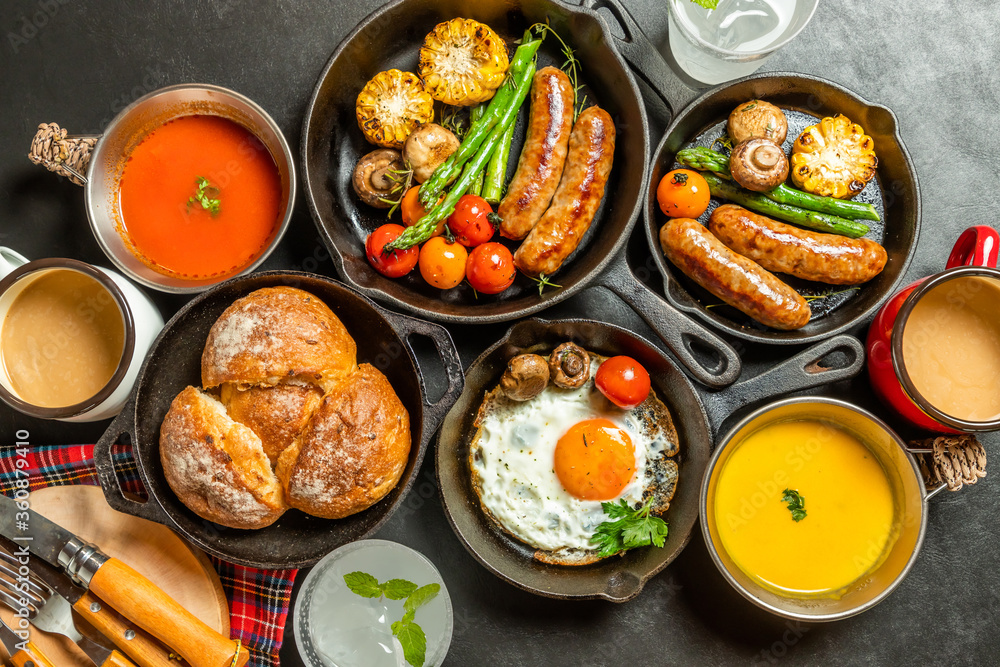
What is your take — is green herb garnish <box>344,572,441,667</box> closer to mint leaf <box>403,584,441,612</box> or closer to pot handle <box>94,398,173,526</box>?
mint leaf <box>403,584,441,612</box>

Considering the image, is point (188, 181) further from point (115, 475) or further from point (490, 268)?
point (490, 268)

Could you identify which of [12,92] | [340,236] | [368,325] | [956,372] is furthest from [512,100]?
[12,92]

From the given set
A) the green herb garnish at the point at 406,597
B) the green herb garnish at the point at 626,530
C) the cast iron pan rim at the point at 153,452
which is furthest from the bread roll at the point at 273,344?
the green herb garnish at the point at 626,530

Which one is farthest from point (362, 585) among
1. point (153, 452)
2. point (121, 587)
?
point (153, 452)

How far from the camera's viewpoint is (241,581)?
3588 mm

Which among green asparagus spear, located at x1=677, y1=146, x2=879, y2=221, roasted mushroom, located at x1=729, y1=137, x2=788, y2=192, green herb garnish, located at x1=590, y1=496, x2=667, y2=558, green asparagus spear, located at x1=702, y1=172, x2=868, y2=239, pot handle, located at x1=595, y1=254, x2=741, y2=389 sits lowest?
green herb garnish, located at x1=590, y1=496, x2=667, y2=558

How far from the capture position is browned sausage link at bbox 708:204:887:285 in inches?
137

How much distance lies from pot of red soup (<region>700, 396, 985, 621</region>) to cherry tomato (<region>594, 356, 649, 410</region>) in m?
0.56

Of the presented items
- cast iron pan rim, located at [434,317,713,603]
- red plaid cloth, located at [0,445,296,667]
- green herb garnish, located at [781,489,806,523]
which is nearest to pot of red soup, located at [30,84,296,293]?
red plaid cloth, located at [0,445,296,667]

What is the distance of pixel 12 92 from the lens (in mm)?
3904

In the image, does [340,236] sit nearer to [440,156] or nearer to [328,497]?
[440,156]

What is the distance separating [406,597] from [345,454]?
2.96 feet

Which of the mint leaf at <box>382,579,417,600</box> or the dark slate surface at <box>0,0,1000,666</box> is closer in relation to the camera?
the mint leaf at <box>382,579,417,600</box>

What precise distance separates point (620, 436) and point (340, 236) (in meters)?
1.97
